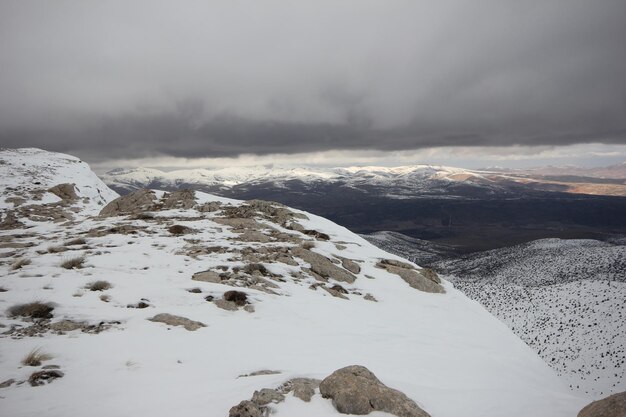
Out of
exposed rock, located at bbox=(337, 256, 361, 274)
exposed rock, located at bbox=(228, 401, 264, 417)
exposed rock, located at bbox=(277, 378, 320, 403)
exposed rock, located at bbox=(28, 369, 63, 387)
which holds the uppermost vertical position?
exposed rock, located at bbox=(228, 401, 264, 417)

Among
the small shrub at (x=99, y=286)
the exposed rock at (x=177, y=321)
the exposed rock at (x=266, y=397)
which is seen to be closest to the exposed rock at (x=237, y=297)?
the exposed rock at (x=177, y=321)

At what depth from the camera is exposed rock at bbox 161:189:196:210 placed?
2911cm

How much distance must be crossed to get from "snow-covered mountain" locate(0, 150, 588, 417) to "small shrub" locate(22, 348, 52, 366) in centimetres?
A: 3

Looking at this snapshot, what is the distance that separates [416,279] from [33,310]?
19.2m

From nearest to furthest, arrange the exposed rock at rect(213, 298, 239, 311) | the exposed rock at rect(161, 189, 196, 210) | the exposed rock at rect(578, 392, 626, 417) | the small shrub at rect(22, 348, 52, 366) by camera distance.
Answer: the exposed rock at rect(578, 392, 626, 417) < the small shrub at rect(22, 348, 52, 366) < the exposed rock at rect(213, 298, 239, 311) < the exposed rock at rect(161, 189, 196, 210)

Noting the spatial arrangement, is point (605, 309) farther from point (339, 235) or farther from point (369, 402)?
point (369, 402)

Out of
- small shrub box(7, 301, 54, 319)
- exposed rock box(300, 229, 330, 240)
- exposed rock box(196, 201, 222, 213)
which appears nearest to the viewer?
small shrub box(7, 301, 54, 319)

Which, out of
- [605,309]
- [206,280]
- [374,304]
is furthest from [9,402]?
[605,309]

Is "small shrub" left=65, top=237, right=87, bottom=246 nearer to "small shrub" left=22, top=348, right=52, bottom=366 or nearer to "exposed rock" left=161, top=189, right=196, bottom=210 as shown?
"exposed rock" left=161, top=189, right=196, bottom=210

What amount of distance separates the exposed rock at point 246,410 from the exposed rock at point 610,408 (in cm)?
610

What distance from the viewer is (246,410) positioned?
5156 millimetres

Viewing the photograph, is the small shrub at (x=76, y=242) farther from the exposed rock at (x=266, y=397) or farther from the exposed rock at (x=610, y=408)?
the exposed rock at (x=610, y=408)

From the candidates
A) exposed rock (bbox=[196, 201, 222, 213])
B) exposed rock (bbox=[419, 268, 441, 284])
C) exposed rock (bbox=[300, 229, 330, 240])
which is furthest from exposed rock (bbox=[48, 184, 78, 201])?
exposed rock (bbox=[419, 268, 441, 284])

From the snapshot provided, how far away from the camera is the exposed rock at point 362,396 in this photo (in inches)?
220
